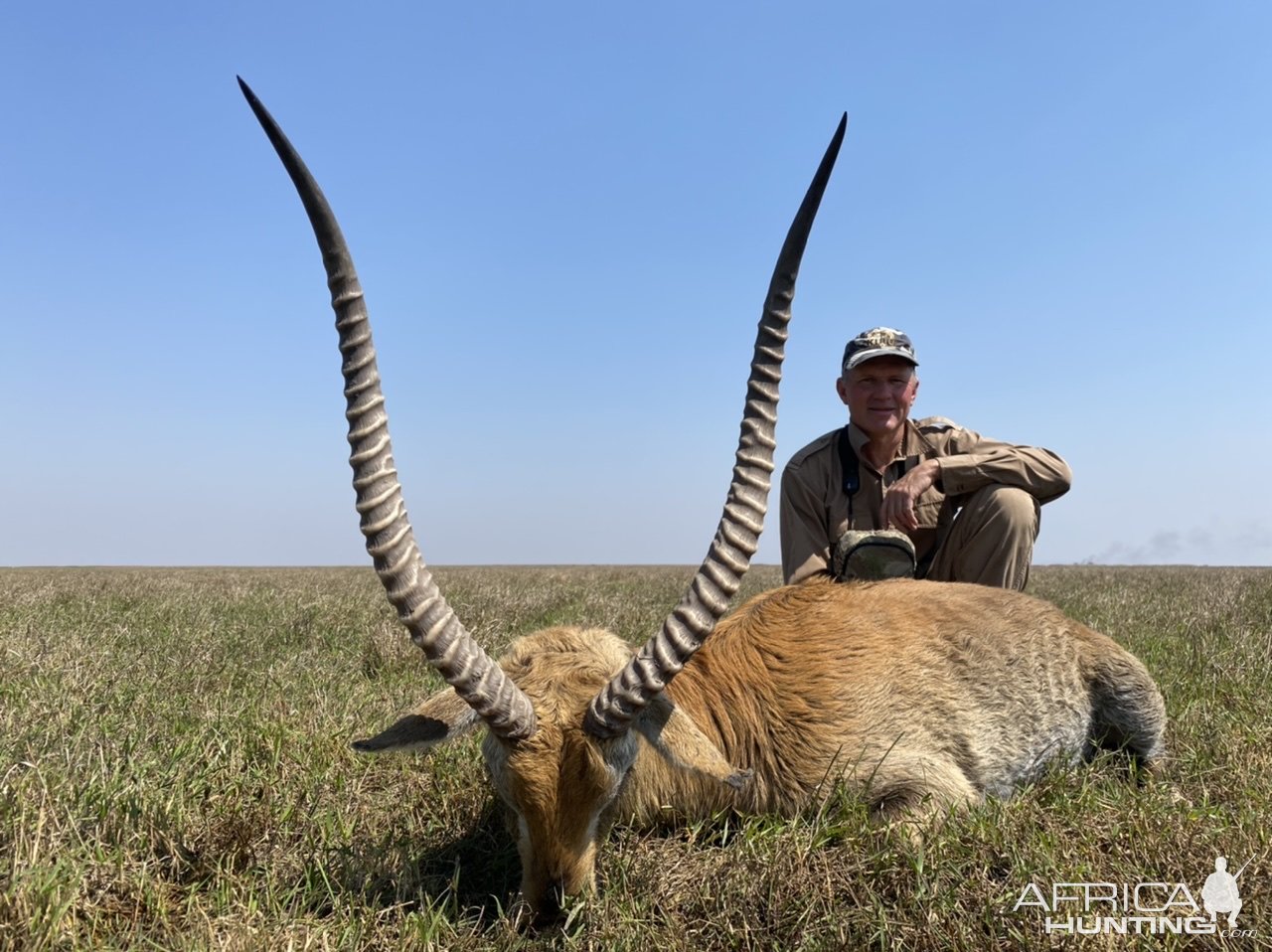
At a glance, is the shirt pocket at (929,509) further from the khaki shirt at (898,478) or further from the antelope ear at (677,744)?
the antelope ear at (677,744)

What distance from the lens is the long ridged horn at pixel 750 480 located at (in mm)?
3445

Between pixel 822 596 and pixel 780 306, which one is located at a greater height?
pixel 780 306

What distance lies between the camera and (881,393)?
6.40 metres

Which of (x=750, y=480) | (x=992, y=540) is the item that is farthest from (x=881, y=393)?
(x=750, y=480)

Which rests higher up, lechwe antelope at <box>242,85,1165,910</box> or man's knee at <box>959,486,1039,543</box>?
man's knee at <box>959,486,1039,543</box>

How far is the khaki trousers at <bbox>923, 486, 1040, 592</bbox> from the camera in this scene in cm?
637

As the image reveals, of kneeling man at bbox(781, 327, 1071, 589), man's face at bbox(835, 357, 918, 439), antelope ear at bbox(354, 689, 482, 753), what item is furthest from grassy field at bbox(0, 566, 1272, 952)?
man's face at bbox(835, 357, 918, 439)

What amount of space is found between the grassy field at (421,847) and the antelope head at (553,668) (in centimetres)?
28

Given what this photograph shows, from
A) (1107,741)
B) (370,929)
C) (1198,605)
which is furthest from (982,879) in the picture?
(1198,605)

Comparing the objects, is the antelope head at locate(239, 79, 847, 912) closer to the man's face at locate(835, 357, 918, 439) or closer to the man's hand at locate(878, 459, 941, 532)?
the man's hand at locate(878, 459, 941, 532)

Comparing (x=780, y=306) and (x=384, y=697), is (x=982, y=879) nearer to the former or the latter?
(x=780, y=306)

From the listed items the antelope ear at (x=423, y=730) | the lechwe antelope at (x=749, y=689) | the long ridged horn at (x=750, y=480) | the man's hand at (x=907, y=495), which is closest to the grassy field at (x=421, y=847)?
the lechwe antelope at (x=749, y=689)

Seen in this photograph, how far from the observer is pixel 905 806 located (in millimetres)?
4117

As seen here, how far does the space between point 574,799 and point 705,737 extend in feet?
2.42
